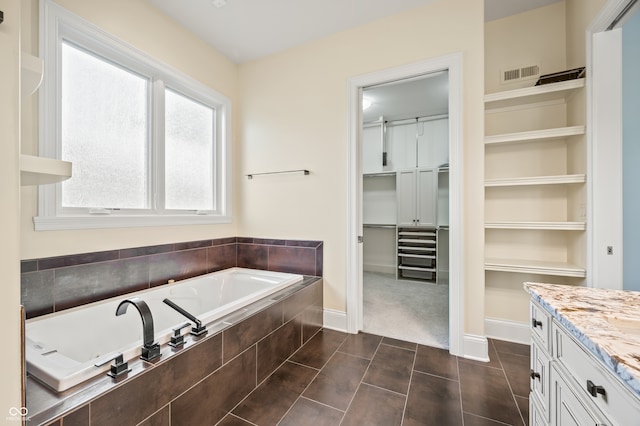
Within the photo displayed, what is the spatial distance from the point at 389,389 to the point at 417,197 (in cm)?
325

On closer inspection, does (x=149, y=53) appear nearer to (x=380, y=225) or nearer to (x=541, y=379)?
(x=541, y=379)

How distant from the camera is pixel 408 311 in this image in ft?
9.64

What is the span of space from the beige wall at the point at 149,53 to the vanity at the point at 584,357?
2517mm

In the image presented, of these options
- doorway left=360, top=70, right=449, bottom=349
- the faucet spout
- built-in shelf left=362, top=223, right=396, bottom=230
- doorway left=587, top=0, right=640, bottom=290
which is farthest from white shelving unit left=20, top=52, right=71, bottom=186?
built-in shelf left=362, top=223, right=396, bottom=230

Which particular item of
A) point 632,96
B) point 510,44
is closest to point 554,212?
point 632,96

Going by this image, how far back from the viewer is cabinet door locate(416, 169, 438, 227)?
4.24 metres

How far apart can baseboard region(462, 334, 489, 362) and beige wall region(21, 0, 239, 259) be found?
2.43 meters

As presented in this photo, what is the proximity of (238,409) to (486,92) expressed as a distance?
3.06m

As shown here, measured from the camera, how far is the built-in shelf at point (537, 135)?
6.17 ft

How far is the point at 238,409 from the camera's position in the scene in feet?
4.74

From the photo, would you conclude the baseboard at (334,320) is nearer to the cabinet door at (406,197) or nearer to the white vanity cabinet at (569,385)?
the white vanity cabinet at (569,385)

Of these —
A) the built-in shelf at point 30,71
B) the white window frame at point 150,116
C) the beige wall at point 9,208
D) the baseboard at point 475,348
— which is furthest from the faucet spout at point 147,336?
the baseboard at point 475,348

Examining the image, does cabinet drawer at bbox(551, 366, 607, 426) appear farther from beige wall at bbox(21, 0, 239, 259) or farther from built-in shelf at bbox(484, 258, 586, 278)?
beige wall at bbox(21, 0, 239, 259)

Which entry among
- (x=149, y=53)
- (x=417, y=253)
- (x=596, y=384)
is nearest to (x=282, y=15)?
(x=149, y=53)
